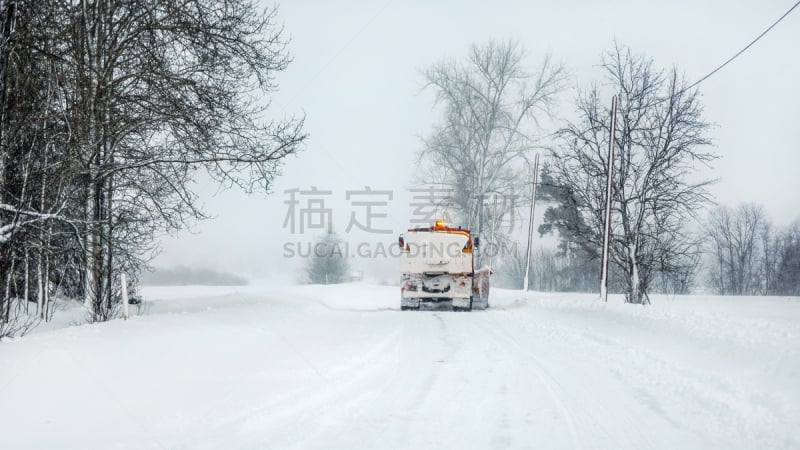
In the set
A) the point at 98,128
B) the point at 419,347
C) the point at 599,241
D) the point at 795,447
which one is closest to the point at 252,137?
the point at 98,128

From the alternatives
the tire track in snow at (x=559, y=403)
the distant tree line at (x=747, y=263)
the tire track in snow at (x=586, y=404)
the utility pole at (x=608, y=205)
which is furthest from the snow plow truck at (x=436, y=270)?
the distant tree line at (x=747, y=263)

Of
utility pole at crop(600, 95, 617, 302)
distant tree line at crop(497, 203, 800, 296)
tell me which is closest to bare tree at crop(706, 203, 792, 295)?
distant tree line at crop(497, 203, 800, 296)

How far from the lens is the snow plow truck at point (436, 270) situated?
22.5 meters

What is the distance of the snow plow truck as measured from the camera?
22.5 meters

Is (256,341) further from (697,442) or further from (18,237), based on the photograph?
(697,442)

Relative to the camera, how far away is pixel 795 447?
4.70m

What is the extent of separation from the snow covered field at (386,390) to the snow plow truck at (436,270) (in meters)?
11.1

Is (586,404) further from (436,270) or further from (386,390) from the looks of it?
(436,270)

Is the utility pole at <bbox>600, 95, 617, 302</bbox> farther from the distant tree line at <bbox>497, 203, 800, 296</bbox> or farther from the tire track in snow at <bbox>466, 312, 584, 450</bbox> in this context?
the distant tree line at <bbox>497, 203, 800, 296</bbox>

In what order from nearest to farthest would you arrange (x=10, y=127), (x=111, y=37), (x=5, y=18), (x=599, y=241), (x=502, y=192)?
(x=5, y=18), (x=10, y=127), (x=111, y=37), (x=599, y=241), (x=502, y=192)

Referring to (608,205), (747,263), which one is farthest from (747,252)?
(608,205)

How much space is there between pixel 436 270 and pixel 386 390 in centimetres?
1562

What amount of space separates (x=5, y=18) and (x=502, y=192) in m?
32.0

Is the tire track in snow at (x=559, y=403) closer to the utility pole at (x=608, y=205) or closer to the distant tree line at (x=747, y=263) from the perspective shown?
the utility pole at (x=608, y=205)
